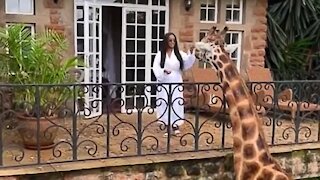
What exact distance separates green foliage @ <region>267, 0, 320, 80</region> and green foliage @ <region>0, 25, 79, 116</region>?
7.16 m

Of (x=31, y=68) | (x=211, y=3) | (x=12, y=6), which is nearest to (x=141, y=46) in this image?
(x=211, y=3)

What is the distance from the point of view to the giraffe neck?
4754 millimetres

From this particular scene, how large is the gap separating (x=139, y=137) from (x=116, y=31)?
18.1ft

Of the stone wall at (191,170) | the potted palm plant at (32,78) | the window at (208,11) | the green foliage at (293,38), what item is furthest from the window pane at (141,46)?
the stone wall at (191,170)

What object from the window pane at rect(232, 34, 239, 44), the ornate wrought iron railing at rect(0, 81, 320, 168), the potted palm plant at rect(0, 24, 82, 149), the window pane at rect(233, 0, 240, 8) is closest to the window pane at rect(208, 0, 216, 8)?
the window pane at rect(233, 0, 240, 8)

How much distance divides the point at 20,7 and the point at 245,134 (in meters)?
5.02

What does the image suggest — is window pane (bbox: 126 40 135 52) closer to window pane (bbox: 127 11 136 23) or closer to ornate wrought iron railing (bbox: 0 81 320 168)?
window pane (bbox: 127 11 136 23)

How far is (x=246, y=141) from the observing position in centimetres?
484

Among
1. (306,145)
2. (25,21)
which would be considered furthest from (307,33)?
(25,21)

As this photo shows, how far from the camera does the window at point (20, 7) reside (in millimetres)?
7941

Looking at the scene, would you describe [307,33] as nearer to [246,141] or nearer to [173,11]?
[173,11]

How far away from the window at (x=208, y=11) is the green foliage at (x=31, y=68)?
168 inches

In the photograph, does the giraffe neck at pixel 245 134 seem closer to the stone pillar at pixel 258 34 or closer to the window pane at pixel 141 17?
the window pane at pixel 141 17

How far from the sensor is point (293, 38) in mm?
12461
